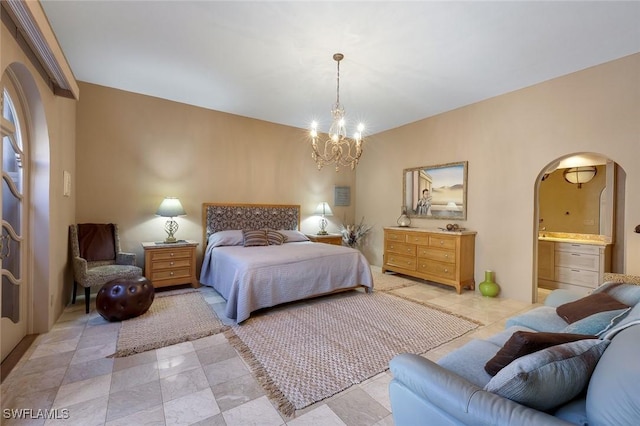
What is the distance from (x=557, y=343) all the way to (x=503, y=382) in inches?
14.8

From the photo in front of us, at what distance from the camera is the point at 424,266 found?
466cm

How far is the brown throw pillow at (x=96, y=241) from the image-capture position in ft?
11.8

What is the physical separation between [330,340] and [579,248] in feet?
13.3

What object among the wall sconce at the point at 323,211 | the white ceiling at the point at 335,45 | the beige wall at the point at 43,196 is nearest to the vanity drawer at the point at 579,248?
the white ceiling at the point at 335,45

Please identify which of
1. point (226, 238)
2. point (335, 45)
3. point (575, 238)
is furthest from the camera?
point (575, 238)

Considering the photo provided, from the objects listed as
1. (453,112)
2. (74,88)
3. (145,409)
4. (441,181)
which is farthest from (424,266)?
(74,88)

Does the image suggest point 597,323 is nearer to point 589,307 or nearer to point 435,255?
point 589,307

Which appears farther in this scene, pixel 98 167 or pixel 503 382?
pixel 98 167

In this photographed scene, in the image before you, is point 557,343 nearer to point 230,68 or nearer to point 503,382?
point 503,382

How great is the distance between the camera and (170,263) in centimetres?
402

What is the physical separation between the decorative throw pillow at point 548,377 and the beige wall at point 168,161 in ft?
15.0

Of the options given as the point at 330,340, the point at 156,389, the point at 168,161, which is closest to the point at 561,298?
the point at 330,340

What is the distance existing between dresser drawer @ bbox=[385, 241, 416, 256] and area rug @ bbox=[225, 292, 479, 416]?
1.31 metres

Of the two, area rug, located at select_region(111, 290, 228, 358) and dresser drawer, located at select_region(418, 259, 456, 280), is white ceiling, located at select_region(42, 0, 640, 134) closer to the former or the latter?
dresser drawer, located at select_region(418, 259, 456, 280)
